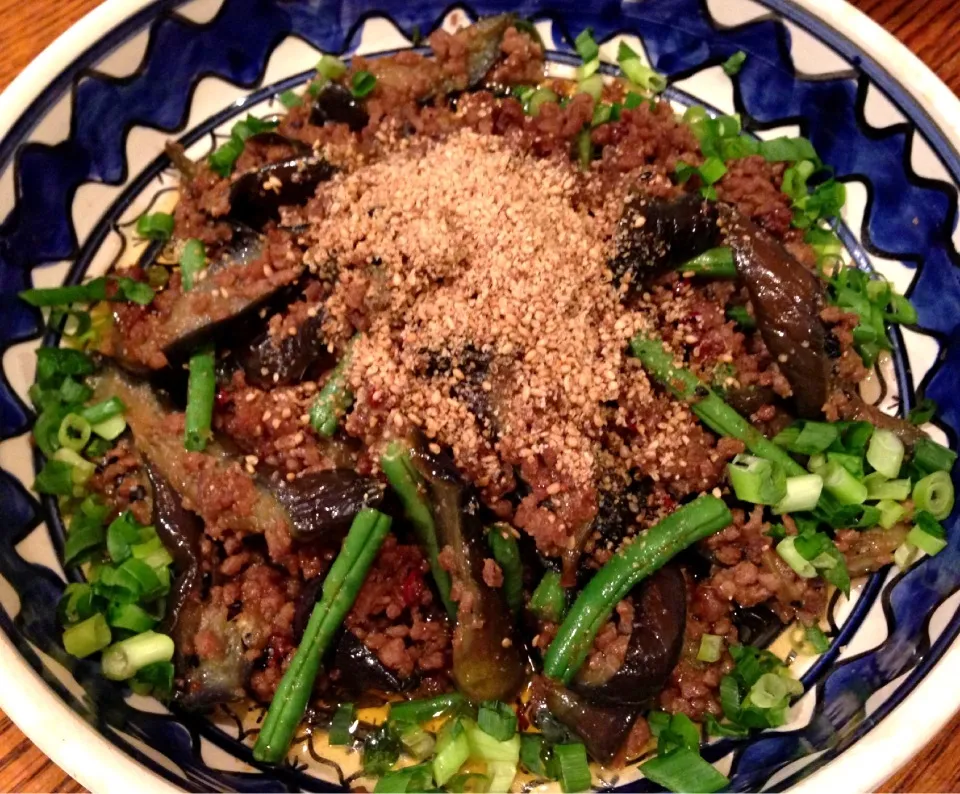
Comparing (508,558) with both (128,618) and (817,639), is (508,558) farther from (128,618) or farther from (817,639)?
(128,618)

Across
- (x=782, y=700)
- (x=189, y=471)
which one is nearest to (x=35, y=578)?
(x=189, y=471)

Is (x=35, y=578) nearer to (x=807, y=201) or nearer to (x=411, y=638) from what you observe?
(x=411, y=638)

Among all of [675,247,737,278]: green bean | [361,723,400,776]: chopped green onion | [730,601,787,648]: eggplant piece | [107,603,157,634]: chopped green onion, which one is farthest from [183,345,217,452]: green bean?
[730,601,787,648]: eggplant piece

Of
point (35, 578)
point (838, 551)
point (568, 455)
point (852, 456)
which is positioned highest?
point (35, 578)

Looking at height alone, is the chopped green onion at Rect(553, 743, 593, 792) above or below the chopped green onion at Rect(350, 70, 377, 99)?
below

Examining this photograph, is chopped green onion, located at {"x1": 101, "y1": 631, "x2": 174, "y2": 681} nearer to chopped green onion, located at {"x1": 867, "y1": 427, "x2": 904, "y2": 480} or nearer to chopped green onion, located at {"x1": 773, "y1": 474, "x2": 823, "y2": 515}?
chopped green onion, located at {"x1": 773, "y1": 474, "x2": 823, "y2": 515}

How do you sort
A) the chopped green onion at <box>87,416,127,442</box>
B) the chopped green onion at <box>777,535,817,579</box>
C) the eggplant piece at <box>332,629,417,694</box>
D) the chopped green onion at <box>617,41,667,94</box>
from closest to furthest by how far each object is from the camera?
the eggplant piece at <box>332,629,417,694</box> → the chopped green onion at <box>777,535,817,579</box> → the chopped green onion at <box>87,416,127,442</box> → the chopped green onion at <box>617,41,667,94</box>

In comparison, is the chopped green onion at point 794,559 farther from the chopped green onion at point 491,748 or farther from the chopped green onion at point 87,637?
the chopped green onion at point 87,637

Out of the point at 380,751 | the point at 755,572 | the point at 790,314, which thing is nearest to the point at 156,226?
the point at 380,751
